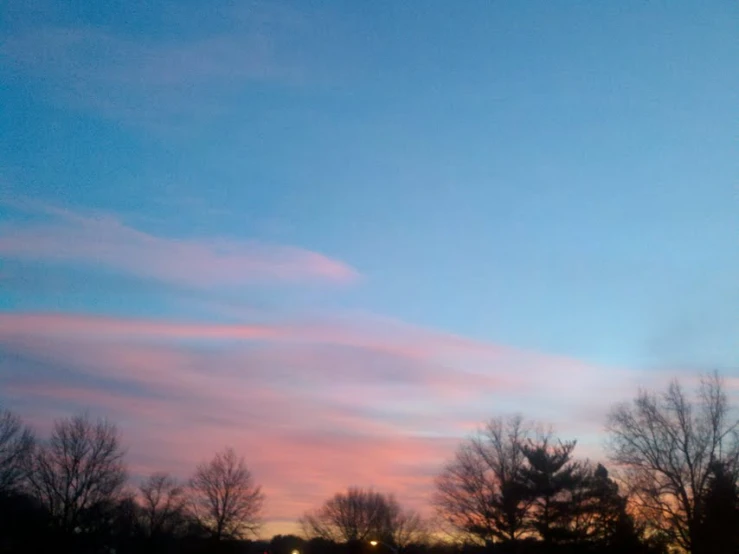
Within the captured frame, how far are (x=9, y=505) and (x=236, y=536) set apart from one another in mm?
41018

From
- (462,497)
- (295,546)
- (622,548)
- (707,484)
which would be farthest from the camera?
(295,546)

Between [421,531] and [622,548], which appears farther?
[421,531]

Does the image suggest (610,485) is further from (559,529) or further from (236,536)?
(236,536)

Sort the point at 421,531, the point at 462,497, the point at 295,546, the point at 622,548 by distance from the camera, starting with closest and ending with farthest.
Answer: the point at 622,548
the point at 462,497
the point at 421,531
the point at 295,546

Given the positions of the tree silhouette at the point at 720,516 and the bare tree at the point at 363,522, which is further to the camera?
the bare tree at the point at 363,522

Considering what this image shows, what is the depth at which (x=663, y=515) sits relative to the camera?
59.4 meters

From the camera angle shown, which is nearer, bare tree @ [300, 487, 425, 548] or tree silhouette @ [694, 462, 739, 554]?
tree silhouette @ [694, 462, 739, 554]

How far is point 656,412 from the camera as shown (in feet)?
205

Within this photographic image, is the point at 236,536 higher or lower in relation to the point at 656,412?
lower

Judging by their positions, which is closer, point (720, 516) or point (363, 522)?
point (720, 516)

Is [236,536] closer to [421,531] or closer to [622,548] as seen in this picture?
[421,531]

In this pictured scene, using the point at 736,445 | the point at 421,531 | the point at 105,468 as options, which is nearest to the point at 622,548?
the point at 736,445

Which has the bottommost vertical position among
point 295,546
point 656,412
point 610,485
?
point 295,546

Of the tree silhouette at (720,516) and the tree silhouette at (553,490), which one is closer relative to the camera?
the tree silhouette at (720,516)
